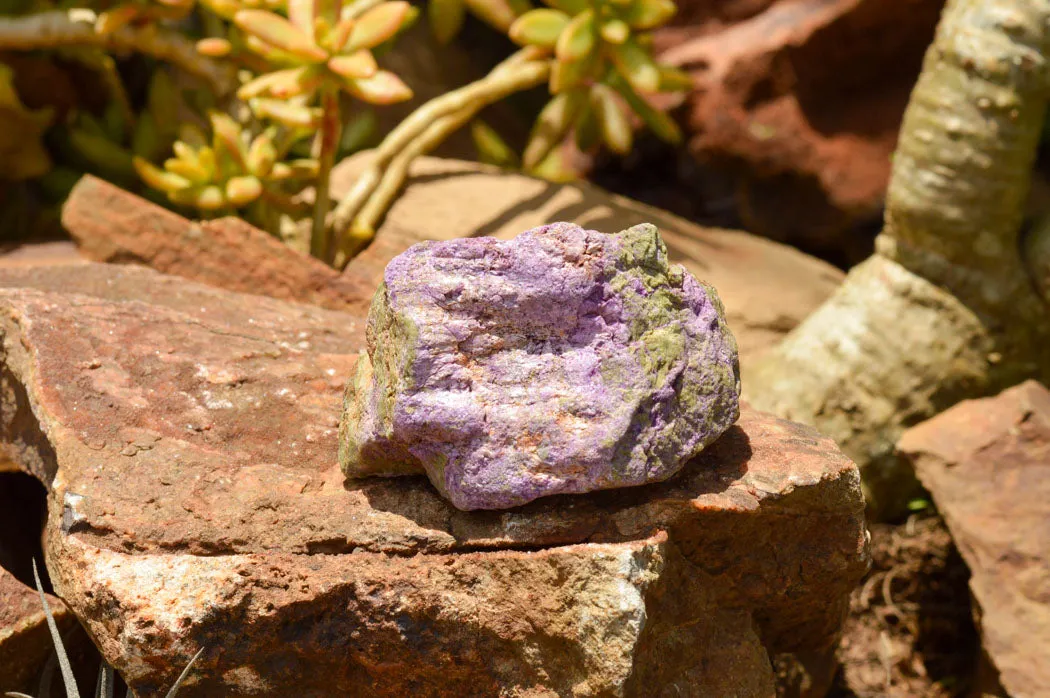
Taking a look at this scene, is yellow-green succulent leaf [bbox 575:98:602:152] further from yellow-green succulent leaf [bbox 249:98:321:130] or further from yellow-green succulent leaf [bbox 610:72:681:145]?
yellow-green succulent leaf [bbox 249:98:321:130]

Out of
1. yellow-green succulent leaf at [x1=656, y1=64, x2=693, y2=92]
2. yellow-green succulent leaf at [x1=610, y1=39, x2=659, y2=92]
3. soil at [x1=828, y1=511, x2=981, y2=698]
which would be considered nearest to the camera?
soil at [x1=828, y1=511, x2=981, y2=698]

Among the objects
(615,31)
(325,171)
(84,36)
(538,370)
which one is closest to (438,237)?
(325,171)

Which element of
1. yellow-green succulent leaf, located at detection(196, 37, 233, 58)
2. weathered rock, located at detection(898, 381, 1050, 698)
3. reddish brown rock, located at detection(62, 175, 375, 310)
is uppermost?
yellow-green succulent leaf, located at detection(196, 37, 233, 58)

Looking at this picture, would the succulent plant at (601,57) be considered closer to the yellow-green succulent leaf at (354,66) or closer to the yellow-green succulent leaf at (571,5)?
the yellow-green succulent leaf at (571,5)

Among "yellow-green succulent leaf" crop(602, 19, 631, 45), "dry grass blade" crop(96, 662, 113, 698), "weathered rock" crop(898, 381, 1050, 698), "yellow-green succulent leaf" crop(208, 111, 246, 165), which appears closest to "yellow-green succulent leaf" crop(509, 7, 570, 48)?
"yellow-green succulent leaf" crop(602, 19, 631, 45)

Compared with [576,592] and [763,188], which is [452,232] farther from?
[576,592]

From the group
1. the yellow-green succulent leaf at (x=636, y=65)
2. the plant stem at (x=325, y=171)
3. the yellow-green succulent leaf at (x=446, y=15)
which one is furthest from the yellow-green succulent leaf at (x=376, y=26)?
the yellow-green succulent leaf at (x=446, y=15)

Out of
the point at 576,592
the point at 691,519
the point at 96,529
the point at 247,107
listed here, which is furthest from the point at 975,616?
the point at 247,107
